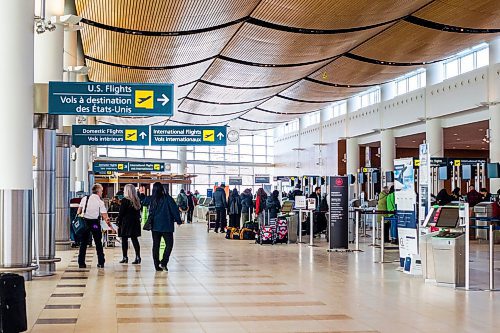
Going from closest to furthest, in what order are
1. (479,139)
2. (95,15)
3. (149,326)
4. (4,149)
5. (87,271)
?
(149,326) < (4,149) < (87,271) < (95,15) < (479,139)

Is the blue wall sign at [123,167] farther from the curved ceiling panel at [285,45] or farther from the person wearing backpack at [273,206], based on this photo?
the person wearing backpack at [273,206]

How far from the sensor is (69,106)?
1020cm

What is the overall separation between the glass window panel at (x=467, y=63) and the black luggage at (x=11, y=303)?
67.3 ft

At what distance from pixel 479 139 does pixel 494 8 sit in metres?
15.1

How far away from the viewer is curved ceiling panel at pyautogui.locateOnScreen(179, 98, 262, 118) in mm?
34656

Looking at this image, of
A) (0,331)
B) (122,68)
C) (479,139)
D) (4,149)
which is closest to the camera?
(0,331)

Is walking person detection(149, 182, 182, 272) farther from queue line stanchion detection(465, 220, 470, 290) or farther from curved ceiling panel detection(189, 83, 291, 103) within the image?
curved ceiling panel detection(189, 83, 291, 103)

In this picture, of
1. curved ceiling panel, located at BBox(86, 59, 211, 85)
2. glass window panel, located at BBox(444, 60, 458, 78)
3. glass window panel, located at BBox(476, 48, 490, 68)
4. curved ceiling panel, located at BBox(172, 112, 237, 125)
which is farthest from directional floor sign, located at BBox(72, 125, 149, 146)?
curved ceiling panel, located at BBox(172, 112, 237, 125)

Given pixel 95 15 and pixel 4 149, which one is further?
pixel 95 15

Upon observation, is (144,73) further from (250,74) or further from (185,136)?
(185,136)

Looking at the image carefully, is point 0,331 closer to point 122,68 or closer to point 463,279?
point 463,279

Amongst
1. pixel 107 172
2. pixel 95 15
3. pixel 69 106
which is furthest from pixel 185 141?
pixel 107 172

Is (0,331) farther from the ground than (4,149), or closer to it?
closer to it

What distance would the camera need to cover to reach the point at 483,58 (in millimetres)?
23109
